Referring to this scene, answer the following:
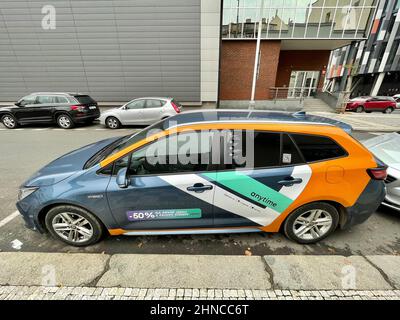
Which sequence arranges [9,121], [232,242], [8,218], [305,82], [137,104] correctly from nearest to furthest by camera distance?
1. [232,242]
2. [8,218]
3. [137,104]
4. [9,121]
5. [305,82]

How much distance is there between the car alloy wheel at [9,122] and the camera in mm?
8916

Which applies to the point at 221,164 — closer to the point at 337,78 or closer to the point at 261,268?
the point at 261,268

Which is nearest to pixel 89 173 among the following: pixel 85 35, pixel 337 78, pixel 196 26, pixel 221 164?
pixel 221 164

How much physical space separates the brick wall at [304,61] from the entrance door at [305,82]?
0.37 metres

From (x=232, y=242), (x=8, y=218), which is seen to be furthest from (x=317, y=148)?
(x=8, y=218)

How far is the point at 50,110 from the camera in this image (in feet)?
28.5

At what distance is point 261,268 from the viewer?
2150 mm

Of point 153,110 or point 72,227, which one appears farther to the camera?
point 153,110

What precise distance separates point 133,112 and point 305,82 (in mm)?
18031

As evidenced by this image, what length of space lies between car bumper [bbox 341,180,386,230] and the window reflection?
48.7ft

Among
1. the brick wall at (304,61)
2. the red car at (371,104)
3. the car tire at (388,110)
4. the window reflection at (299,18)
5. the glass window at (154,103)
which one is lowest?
the car tire at (388,110)

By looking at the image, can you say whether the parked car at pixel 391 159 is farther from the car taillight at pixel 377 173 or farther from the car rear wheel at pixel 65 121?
the car rear wheel at pixel 65 121

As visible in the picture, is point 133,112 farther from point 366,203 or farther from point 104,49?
point 366,203

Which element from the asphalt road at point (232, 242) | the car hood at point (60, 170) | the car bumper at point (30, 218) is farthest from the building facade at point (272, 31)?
the car bumper at point (30, 218)
